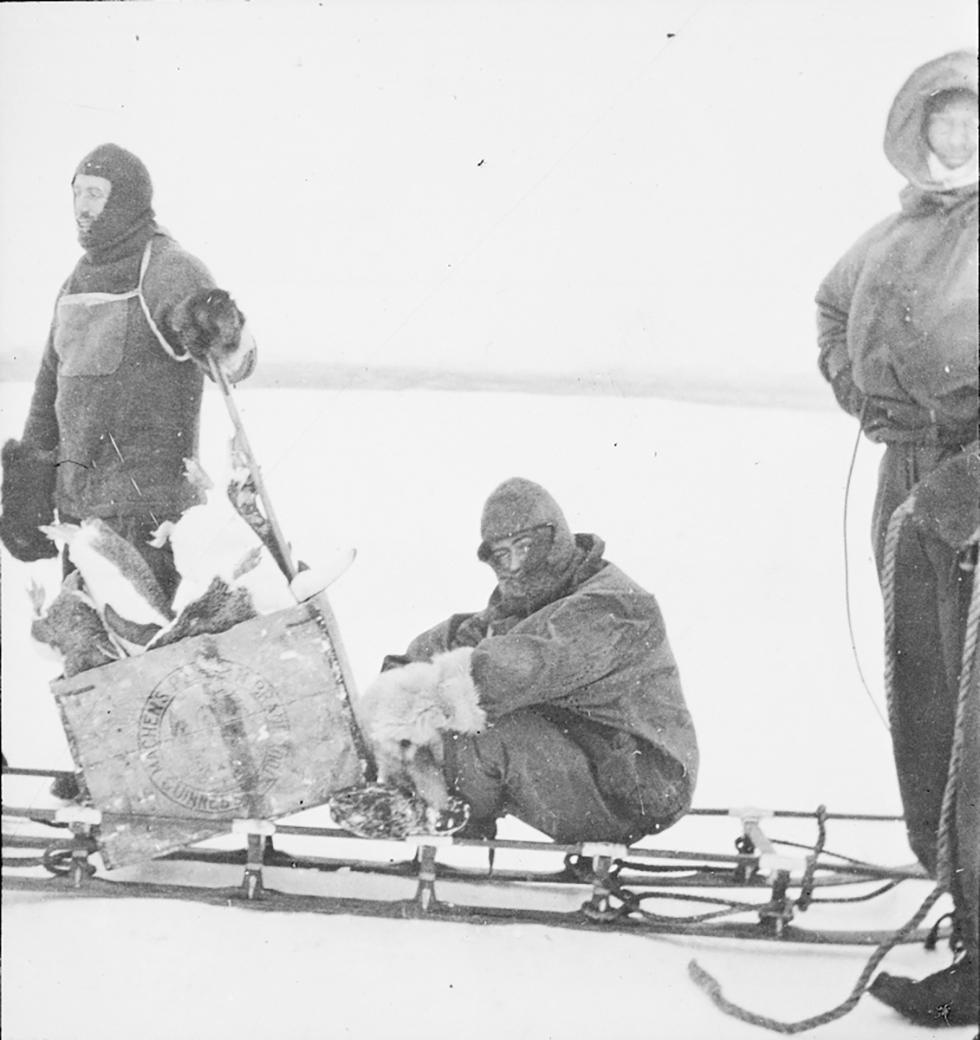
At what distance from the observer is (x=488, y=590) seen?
2.14 m

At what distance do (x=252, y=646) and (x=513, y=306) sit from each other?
2.64ft

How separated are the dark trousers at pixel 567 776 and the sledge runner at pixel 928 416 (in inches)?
19.0

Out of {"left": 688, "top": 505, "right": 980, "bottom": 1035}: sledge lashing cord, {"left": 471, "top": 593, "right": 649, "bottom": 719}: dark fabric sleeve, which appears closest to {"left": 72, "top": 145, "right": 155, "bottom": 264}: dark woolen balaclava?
{"left": 471, "top": 593, "right": 649, "bottom": 719}: dark fabric sleeve

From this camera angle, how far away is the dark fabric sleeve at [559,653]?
6.80 feet

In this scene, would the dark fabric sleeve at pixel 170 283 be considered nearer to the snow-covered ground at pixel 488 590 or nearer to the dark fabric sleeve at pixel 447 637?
the snow-covered ground at pixel 488 590

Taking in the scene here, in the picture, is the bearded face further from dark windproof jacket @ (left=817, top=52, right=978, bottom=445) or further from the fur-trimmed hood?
the fur-trimmed hood

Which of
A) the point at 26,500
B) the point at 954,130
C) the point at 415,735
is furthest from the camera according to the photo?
the point at 26,500

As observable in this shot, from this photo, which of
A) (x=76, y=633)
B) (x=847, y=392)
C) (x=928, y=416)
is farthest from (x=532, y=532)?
(x=76, y=633)

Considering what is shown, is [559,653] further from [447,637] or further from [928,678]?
[928,678]

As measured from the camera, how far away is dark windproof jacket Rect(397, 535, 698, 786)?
2.08 meters

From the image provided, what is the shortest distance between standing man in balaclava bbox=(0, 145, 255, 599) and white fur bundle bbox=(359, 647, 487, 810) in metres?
0.47

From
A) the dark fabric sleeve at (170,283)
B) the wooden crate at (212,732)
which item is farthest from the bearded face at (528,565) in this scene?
the dark fabric sleeve at (170,283)

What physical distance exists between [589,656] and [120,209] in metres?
1.24

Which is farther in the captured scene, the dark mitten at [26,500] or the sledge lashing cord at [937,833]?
the dark mitten at [26,500]
